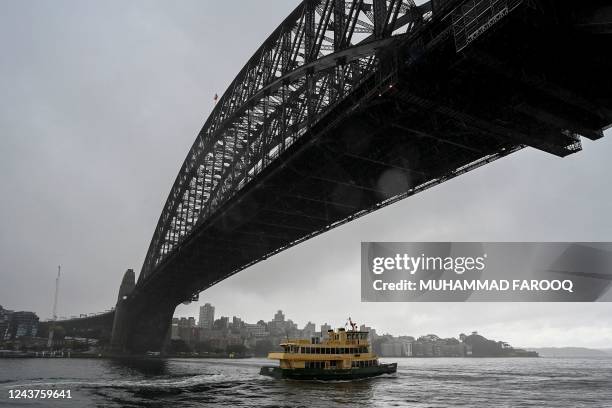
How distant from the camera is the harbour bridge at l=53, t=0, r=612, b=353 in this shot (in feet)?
63.4

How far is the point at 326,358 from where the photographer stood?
49500 mm

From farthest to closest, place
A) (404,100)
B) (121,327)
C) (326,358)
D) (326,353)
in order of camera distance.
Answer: (121,327), (326,353), (326,358), (404,100)

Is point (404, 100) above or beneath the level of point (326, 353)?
above

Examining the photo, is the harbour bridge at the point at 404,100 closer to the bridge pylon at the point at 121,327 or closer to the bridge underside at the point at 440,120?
the bridge underside at the point at 440,120

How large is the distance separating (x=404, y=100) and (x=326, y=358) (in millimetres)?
32747

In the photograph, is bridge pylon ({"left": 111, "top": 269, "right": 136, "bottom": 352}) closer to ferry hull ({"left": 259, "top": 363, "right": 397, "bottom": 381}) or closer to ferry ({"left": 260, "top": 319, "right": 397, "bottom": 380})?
ferry ({"left": 260, "top": 319, "right": 397, "bottom": 380})

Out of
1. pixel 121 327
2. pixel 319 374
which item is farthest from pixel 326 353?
pixel 121 327

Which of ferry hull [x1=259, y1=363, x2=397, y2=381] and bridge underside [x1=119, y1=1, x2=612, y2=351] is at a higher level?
bridge underside [x1=119, y1=1, x2=612, y2=351]

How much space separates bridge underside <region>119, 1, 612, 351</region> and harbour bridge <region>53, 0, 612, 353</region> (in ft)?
0.24

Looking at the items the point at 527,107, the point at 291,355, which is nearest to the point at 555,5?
the point at 527,107

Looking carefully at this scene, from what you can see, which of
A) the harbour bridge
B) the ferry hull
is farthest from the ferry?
the harbour bridge

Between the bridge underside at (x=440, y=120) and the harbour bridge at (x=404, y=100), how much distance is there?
73 mm

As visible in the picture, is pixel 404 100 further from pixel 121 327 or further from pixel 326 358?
pixel 121 327

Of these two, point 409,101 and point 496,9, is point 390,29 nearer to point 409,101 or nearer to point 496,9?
point 409,101
